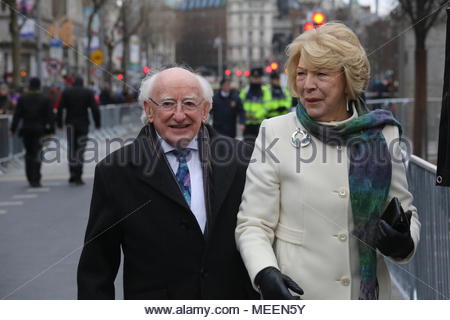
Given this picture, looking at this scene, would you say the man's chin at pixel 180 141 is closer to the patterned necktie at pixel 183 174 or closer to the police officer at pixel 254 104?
the patterned necktie at pixel 183 174

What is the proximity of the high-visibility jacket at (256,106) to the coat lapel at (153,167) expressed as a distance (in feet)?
32.3

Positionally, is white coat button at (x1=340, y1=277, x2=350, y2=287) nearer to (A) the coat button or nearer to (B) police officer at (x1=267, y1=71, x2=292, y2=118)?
(A) the coat button

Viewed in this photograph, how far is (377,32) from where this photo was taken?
800 inches

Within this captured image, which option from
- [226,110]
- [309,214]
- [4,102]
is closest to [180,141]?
[309,214]

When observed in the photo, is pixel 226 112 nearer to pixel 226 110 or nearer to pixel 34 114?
pixel 226 110

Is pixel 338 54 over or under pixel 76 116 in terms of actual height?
over

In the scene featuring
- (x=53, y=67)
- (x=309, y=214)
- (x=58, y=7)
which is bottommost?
(x=309, y=214)

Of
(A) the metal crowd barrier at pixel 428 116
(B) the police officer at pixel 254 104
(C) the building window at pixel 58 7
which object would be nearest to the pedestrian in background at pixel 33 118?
(B) the police officer at pixel 254 104

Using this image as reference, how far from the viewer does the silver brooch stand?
296 centimetres

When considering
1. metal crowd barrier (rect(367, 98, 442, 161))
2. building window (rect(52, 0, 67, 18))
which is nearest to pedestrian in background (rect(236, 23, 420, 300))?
metal crowd barrier (rect(367, 98, 442, 161))

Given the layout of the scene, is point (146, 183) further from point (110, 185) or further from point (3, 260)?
point (3, 260)

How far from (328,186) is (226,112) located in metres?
10.8

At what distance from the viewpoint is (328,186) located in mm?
2914
